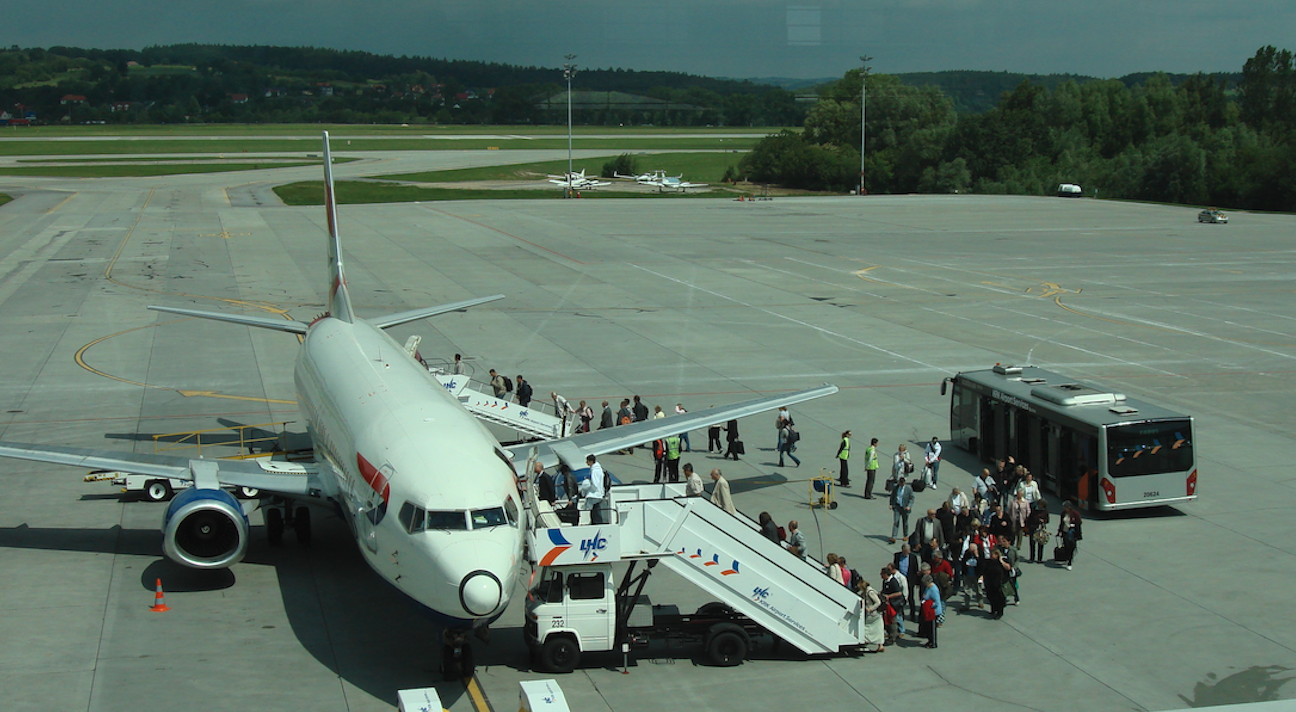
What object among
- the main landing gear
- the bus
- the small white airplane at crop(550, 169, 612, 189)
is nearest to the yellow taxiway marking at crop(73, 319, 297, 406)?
the main landing gear

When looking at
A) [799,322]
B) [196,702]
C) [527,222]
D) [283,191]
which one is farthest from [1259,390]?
[283,191]

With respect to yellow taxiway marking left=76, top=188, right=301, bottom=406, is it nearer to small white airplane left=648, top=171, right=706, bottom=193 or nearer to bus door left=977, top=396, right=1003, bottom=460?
bus door left=977, top=396, right=1003, bottom=460

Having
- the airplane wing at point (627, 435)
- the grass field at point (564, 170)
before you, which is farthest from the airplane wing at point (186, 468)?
the grass field at point (564, 170)

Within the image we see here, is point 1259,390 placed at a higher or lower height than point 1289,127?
lower

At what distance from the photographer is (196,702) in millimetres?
18219

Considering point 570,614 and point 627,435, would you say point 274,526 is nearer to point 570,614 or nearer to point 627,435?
point 627,435

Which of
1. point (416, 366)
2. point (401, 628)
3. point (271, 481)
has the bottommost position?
point (401, 628)

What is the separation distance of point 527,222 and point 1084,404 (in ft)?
253

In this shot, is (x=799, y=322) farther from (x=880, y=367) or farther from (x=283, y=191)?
(x=283, y=191)

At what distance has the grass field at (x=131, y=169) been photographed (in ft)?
A: 490

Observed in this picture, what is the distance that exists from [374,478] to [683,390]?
875 inches

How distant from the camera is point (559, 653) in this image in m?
19.7

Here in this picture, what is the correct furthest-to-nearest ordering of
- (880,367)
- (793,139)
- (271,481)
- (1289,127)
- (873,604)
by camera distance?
(793,139)
(1289,127)
(880,367)
(271,481)
(873,604)

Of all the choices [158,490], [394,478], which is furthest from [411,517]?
[158,490]
